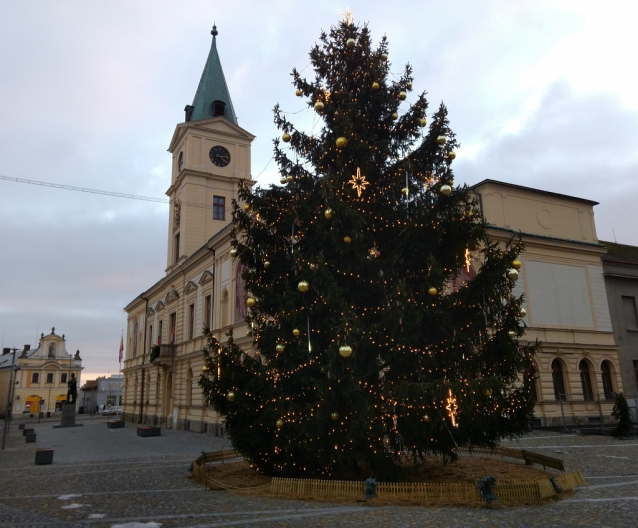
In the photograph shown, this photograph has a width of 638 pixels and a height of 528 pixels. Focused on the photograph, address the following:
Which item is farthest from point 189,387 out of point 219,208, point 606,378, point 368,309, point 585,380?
point 368,309

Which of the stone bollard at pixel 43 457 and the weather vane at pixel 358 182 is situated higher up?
the weather vane at pixel 358 182

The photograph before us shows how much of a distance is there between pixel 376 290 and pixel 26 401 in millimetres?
82878

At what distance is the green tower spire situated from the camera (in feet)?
136

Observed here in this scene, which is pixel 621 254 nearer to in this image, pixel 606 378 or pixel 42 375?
pixel 606 378

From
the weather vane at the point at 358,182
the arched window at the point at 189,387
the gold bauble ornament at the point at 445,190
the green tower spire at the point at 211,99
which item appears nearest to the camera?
the gold bauble ornament at the point at 445,190

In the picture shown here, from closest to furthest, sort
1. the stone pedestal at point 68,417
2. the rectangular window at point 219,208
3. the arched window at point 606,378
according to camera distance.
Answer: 1. the arched window at point 606,378
2. the rectangular window at point 219,208
3. the stone pedestal at point 68,417

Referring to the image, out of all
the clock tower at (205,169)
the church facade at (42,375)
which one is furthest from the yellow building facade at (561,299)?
the church facade at (42,375)

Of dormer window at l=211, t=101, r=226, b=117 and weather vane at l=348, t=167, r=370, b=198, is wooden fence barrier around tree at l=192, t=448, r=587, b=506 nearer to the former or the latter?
weather vane at l=348, t=167, r=370, b=198

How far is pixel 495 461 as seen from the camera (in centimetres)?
1395

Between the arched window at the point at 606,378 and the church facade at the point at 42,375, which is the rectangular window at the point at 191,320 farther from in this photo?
the church facade at the point at 42,375

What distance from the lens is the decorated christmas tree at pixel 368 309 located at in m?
9.79

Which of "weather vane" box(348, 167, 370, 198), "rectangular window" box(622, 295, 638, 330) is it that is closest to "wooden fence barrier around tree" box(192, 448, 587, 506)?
"weather vane" box(348, 167, 370, 198)

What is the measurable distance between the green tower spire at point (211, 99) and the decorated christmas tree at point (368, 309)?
31.0m

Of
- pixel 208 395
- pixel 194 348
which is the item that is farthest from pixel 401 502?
pixel 194 348
